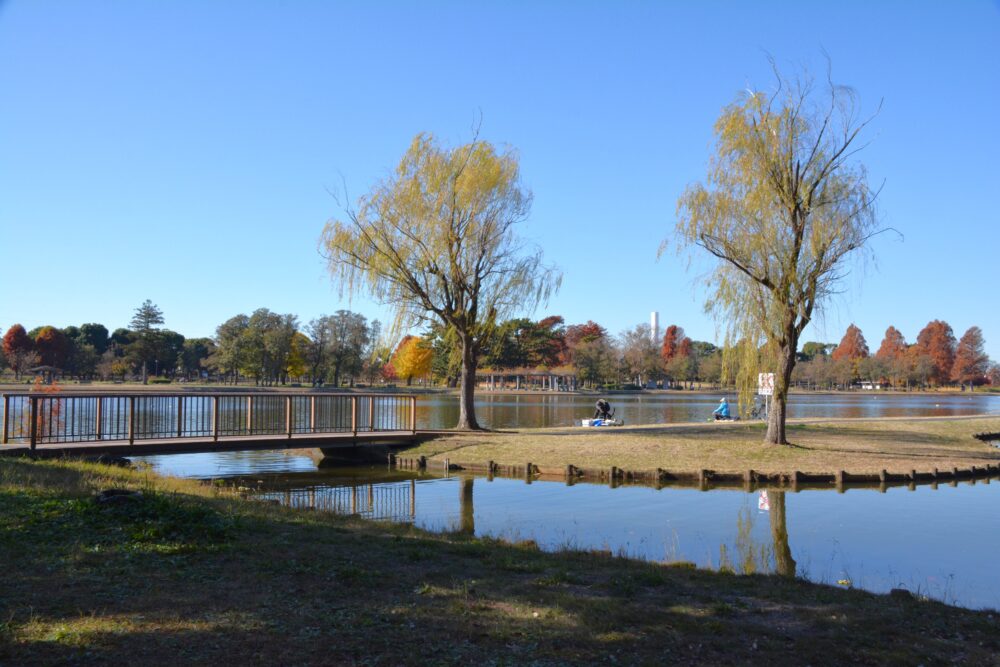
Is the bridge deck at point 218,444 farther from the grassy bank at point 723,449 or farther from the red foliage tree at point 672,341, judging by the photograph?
the red foliage tree at point 672,341

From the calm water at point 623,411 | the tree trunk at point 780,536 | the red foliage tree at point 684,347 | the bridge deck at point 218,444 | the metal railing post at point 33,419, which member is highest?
the red foliage tree at point 684,347

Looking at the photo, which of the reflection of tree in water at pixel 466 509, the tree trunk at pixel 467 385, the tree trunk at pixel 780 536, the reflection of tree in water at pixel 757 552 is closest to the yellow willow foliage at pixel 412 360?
the tree trunk at pixel 467 385

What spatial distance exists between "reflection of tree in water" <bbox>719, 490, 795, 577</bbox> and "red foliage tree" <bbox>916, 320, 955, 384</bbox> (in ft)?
471

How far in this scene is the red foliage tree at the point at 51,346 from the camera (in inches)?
3959

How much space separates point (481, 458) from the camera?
2217 centimetres

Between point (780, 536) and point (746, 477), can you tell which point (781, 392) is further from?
point (780, 536)

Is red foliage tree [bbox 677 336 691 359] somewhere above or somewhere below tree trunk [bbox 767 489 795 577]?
above

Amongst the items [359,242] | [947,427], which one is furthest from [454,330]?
[947,427]

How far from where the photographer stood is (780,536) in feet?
42.4

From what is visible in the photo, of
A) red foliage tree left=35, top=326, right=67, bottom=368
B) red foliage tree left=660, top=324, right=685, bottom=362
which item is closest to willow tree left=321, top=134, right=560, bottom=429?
red foliage tree left=35, top=326, right=67, bottom=368

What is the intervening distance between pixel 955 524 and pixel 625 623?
431 inches

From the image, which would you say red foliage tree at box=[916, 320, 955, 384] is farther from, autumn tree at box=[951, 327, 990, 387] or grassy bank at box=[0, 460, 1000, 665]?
grassy bank at box=[0, 460, 1000, 665]

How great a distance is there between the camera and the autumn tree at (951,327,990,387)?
138 metres

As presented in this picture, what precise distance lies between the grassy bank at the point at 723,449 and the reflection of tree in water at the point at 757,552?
227 inches
